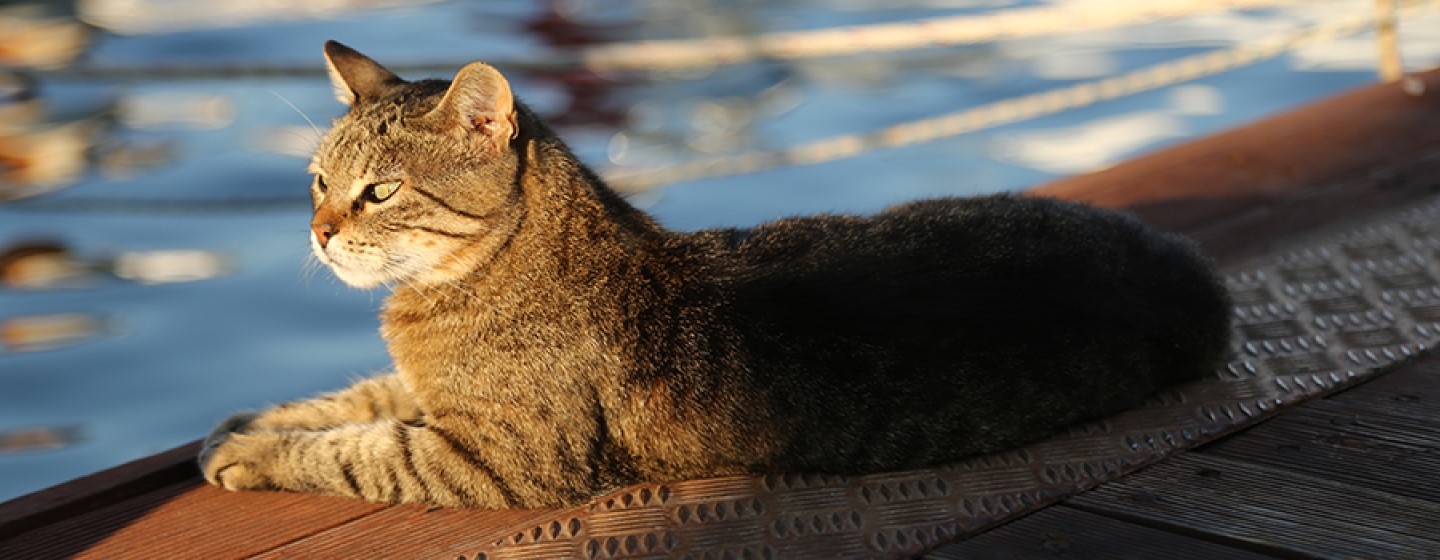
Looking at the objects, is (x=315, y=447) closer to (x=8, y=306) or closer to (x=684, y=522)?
(x=684, y=522)

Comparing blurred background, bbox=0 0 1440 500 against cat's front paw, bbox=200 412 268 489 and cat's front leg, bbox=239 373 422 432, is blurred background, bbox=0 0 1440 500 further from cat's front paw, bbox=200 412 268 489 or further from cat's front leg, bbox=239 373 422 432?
cat's front paw, bbox=200 412 268 489

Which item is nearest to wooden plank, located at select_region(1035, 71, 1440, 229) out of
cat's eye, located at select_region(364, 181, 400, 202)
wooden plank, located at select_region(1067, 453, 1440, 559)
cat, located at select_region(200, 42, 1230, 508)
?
cat, located at select_region(200, 42, 1230, 508)

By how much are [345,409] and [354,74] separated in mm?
608

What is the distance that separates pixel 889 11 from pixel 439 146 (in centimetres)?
894

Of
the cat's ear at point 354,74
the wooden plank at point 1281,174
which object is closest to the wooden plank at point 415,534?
the cat's ear at point 354,74

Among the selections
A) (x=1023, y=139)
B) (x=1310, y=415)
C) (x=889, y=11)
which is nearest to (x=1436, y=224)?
(x=1310, y=415)

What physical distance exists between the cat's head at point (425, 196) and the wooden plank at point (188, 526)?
0.39 m

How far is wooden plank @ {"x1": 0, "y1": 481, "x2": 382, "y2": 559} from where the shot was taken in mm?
2035

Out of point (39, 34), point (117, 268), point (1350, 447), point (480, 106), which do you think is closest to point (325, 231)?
point (480, 106)

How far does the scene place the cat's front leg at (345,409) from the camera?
2414 mm

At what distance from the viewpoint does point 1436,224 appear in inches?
126

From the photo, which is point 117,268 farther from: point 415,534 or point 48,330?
point 415,534

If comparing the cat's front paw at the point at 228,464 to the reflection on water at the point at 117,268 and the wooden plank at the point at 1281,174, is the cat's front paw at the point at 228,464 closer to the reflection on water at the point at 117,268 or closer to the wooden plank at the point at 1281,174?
the wooden plank at the point at 1281,174

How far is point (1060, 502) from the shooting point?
202cm
